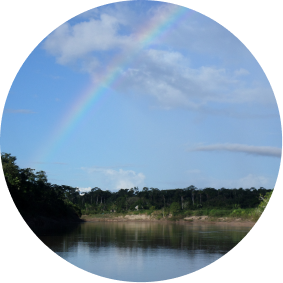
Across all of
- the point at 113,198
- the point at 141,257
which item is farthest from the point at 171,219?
the point at 141,257

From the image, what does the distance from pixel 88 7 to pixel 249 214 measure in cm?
4328

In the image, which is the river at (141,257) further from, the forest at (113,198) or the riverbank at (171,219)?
the riverbank at (171,219)

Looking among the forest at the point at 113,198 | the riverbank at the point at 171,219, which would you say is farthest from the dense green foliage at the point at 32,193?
the riverbank at the point at 171,219

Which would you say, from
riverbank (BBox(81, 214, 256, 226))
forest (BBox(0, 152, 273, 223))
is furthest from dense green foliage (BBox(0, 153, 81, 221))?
riverbank (BBox(81, 214, 256, 226))

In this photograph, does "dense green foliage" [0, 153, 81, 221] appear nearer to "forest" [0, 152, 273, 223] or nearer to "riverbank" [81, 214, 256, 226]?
"forest" [0, 152, 273, 223]

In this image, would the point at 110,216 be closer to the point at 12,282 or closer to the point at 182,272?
the point at 182,272

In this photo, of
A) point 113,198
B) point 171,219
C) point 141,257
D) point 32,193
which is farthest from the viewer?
point 113,198

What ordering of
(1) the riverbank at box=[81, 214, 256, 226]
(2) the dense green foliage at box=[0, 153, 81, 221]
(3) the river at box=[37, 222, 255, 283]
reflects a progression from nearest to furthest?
(3) the river at box=[37, 222, 255, 283]
(2) the dense green foliage at box=[0, 153, 81, 221]
(1) the riverbank at box=[81, 214, 256, 226]

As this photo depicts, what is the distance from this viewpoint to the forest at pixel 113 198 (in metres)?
33.8

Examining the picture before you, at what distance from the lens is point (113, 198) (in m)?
73.3

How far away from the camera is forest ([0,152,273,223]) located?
33781 millimetres

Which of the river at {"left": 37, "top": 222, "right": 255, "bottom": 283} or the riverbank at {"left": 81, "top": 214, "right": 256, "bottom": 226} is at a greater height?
the river at {"left": 37, "top": 222, "right": 255, "bottom": 283}

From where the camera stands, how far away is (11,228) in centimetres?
665

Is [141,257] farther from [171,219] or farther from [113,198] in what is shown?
[113,198]
